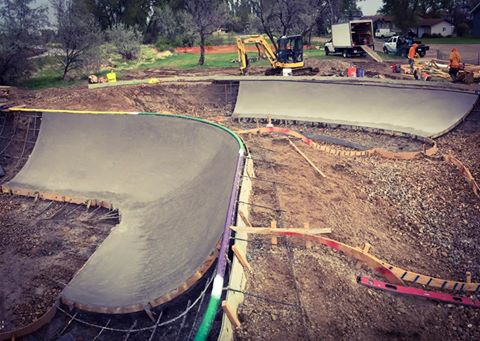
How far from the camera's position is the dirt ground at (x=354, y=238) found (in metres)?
5.95

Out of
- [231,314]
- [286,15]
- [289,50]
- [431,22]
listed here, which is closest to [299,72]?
[289,50]

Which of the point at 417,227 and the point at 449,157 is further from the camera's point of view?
the point at 449,157

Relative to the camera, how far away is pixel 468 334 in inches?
238

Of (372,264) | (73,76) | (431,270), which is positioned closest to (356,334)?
(372,264)

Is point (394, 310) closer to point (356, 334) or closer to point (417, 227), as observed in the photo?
point (356, 334)

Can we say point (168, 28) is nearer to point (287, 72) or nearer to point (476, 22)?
point (287, 72)

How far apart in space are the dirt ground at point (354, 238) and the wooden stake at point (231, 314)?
0.52 feet

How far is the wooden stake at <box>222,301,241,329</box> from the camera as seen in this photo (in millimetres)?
5113

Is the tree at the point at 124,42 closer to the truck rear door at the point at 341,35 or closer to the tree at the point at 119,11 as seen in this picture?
the tree at the point at 119,11

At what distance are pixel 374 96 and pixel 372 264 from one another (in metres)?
13.2

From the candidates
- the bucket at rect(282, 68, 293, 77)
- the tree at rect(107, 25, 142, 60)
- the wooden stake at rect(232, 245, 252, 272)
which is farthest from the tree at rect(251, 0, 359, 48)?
the wooden stake at rect(232, 245, 252, 272)

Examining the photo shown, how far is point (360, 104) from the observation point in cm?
1859

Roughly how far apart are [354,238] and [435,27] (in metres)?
65.7

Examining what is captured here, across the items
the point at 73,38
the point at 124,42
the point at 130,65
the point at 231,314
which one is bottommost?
the point at 231,314
